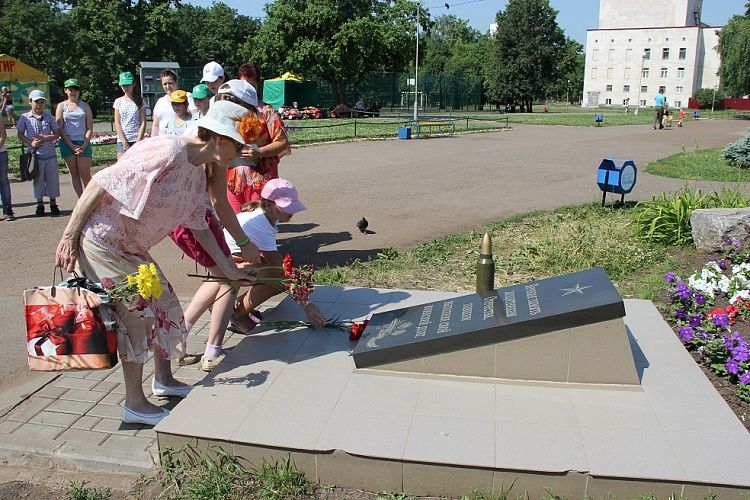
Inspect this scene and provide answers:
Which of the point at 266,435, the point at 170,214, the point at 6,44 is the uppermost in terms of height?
the point at 6,44

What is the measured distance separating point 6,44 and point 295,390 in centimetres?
4765

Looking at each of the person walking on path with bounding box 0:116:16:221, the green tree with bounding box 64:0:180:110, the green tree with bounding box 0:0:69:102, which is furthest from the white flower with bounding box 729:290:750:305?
the green tree with bounding box 0:0:69:102

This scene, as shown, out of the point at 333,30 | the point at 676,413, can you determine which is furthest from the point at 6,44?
the point at 676,413

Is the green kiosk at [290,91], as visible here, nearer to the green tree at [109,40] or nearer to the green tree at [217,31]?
the green tree at [109,40]

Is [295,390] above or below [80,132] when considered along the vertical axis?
below

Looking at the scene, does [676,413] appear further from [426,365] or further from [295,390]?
[295,390]

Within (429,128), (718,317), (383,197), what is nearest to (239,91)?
(718,317)

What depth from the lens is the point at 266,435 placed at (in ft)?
10.1

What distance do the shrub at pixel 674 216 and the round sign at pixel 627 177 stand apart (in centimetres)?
132

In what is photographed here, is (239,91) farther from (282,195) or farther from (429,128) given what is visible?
(429,128)

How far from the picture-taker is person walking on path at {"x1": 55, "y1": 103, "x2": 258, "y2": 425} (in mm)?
3045

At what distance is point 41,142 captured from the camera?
356 inches

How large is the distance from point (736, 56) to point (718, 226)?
48.5m

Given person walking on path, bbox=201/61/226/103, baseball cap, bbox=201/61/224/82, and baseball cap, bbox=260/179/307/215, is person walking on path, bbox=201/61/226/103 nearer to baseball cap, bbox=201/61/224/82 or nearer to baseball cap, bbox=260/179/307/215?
baseball cap, bbox=201/61/224/82
